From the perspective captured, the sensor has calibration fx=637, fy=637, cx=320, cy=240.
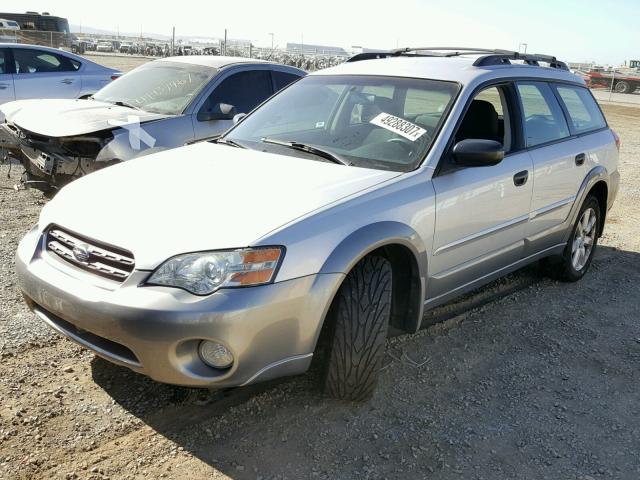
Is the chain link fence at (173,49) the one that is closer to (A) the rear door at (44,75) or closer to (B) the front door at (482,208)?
(A) the rear door at (44,75)

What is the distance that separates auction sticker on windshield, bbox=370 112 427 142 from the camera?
3.64 metres

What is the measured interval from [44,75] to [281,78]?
482cm

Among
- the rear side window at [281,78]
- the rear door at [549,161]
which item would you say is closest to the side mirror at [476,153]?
the rear door at [549,161]

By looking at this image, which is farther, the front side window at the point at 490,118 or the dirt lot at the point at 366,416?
Result: the front side window at the point at 490,118

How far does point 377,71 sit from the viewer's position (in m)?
4.16

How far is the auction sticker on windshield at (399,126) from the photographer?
3643mm

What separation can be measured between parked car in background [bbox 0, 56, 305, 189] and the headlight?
304cm

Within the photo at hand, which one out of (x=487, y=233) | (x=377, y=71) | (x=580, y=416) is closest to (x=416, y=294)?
(x=487, y=233)

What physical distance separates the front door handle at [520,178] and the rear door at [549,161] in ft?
0.45

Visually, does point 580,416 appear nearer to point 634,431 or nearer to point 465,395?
point 634,431

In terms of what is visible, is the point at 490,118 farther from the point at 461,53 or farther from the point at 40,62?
the point at 40,62

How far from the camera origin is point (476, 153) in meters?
3.43

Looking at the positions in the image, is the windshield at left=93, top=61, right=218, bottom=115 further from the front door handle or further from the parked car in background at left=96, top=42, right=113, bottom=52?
the parked car in background at left=96, top=42, right=113, bottom=52

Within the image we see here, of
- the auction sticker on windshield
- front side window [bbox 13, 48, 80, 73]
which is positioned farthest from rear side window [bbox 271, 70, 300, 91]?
front side window [bbox 13, 48, 80, 73]
